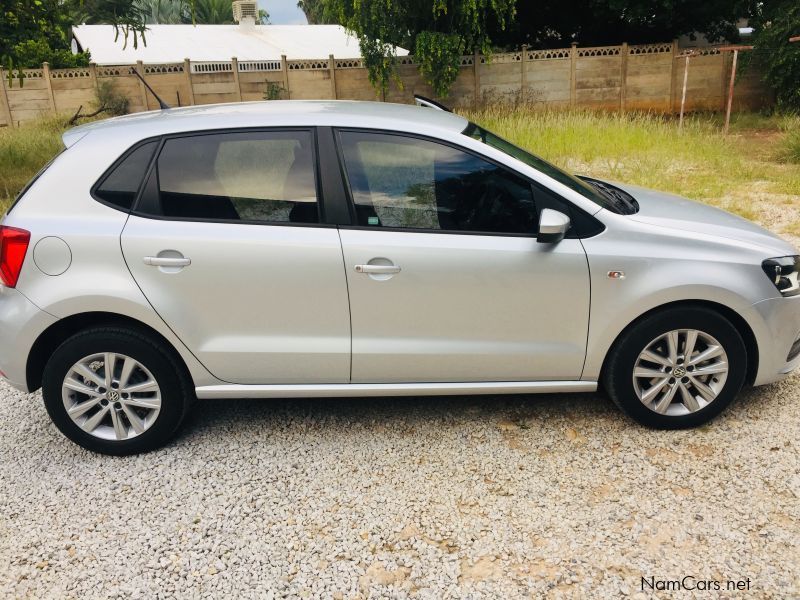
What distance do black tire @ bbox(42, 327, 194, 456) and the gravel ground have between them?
115 millimetres

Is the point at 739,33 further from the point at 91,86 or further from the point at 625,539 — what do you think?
the point at 625,539

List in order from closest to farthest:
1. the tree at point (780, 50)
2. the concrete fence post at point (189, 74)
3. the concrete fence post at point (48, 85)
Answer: the tree at point (780, 50), the concrete fence post at point (48, 85), the concrete fence post at point (189, 74)

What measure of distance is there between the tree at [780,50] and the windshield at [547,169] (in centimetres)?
1703

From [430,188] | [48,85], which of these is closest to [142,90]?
[48,85]

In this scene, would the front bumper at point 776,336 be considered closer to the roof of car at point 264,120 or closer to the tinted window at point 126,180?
the roof of car at point 264,120

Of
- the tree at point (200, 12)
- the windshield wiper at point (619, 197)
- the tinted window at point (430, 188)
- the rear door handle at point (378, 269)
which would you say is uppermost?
the tree at point (200, 12)

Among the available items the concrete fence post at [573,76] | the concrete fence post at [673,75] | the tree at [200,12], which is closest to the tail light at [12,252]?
the concrete fence post at [573,76]

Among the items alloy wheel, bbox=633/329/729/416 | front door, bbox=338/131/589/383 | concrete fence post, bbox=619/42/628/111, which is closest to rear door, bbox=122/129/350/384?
front door, bbox=338/131/589/383

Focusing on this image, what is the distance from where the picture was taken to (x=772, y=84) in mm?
18406

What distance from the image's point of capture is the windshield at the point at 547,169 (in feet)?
12.0

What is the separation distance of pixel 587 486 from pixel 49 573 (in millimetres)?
2404

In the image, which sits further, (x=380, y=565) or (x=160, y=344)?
(x=160, y=344)

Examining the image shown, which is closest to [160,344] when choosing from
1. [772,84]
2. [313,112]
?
[313,112]

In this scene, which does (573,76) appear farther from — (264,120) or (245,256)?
(245,256)
